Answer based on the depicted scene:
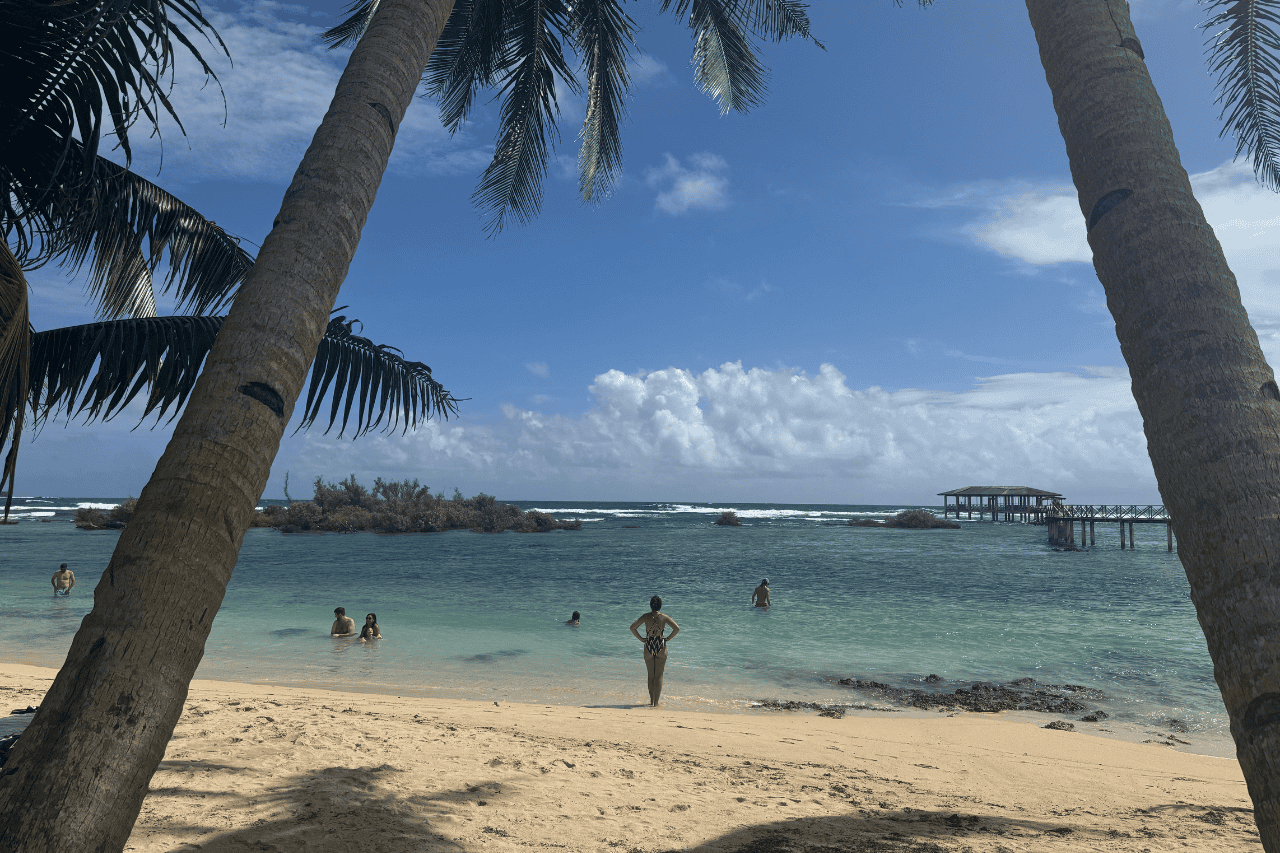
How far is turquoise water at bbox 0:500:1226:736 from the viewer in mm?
12227

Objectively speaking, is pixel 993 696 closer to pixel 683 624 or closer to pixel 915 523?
pixel 683 624

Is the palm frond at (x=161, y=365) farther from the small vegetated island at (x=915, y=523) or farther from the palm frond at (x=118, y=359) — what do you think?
the small vegetated island at (x=915, y=523)

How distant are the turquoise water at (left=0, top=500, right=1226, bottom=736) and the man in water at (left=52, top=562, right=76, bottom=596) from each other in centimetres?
31

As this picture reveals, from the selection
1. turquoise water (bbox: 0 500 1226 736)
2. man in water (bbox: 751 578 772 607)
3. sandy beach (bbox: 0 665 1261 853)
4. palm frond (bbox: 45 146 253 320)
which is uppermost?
palm frond (bbox: 45 146 253 320)

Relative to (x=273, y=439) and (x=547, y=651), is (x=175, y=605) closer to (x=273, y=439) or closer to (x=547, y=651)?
(x=273, y=439)

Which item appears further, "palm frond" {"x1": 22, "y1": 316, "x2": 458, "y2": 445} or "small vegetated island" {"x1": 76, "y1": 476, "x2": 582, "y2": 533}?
"small vegetated island" {"x1": 76, "y1": 476, "x2": 582, "y2": 533}

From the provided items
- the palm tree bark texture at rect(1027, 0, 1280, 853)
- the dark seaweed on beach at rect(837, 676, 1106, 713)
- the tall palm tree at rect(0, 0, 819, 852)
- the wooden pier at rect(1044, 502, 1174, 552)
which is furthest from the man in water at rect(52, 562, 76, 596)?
the wooden pier at rect(1044, 502, 1174, 552)

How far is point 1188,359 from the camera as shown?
7.31 ft

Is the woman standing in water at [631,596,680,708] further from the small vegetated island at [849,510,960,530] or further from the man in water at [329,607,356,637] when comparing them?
the small vegetated island at [849,510,960,530]

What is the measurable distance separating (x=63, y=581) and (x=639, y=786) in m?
22.9

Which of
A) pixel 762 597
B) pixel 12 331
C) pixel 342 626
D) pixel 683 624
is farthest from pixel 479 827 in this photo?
pixel 762 597

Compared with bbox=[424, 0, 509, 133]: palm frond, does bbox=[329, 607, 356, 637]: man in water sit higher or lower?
lower

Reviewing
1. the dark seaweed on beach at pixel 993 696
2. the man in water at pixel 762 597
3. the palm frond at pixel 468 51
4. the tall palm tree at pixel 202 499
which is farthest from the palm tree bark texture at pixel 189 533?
the man in water at pixel 762 597

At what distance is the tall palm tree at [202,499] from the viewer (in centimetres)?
172
